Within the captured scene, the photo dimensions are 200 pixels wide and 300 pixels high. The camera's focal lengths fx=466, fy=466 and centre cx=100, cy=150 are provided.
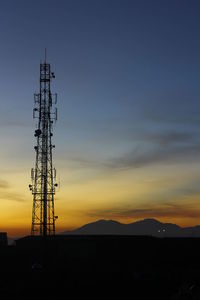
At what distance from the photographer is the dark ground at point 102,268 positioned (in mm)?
38469

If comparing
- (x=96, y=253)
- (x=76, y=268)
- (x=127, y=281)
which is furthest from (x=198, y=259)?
(x=127, y=281)

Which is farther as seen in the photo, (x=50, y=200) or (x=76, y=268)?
(x=50, y=200)

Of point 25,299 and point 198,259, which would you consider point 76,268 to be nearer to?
point 198,259

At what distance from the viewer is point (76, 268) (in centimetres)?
5762

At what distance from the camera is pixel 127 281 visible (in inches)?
1821

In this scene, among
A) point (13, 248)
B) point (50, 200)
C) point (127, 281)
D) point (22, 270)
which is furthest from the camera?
point (13, 248)

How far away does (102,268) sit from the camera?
58.6m

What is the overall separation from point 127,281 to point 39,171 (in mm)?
22041

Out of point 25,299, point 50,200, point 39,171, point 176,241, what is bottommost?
point 25,299

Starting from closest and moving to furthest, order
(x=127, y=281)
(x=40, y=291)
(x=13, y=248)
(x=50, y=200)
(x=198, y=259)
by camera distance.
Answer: (x=40, y=291) → (x=127, y=281) → (x=50, y=200) → (x=198, y=259) → (x=13, y=248)

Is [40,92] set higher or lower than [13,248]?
higher

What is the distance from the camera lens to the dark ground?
1515 inches

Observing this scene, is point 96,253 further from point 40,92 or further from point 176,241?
point 40,92

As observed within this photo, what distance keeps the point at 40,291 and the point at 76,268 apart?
19520 millimetres
